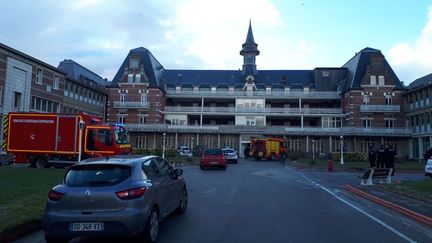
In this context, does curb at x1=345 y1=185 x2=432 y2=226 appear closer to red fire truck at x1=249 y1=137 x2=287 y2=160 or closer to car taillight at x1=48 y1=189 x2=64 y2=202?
car taillight at x1=48 y1=189 x2=64 y2=202

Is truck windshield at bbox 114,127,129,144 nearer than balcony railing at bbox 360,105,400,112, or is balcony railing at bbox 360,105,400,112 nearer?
truck windshield at bbox 114,127,129,144

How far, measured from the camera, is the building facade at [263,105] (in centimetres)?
6694

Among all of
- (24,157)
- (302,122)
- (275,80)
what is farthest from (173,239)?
(275,80)

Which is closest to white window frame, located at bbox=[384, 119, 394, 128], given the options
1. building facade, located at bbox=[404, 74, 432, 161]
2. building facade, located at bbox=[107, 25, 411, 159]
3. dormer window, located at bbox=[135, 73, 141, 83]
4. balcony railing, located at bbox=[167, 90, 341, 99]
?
building facade, located at bbox=[107, 25, 411, 159]

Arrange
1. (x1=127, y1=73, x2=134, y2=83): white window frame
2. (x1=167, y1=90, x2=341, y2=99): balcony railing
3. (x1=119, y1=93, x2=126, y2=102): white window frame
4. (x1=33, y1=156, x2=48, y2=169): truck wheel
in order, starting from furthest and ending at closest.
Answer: (x1=167, y1=90, x2=341, y2=99): balcony railing < (x1=119, y1=93, x2=126, y2=102): white window frame < (x1=127, y1=73, x2=134, y2=83): white window frame < (x1=33, y1=156, x2=48, y2=169): truck wheel

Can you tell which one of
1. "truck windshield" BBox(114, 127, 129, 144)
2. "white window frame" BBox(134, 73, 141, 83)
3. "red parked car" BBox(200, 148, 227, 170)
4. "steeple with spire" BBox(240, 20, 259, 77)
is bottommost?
"red parked car" BBox(200, 148, 227, 170)

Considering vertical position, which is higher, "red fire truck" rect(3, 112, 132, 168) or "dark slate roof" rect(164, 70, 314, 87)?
Answer: "dark slate roof" rect(164, 70, 314, 87)

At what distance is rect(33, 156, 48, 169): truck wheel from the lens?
26594 millimetres

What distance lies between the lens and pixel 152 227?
7.70 m

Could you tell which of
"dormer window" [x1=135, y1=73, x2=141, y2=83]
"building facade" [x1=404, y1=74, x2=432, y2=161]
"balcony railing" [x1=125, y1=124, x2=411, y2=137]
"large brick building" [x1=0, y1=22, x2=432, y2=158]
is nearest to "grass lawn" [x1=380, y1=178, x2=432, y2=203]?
"building facade" [x1=404, y1=74, x2=432, y2=161]

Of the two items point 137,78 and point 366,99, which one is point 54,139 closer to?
point 137,78

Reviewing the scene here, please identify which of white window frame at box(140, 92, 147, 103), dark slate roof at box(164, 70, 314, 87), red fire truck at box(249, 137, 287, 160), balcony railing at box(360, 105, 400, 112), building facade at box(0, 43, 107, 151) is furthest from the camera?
dark slate roof at box(164, 70, 314, 87)

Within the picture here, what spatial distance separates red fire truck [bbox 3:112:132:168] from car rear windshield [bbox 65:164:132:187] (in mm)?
19276

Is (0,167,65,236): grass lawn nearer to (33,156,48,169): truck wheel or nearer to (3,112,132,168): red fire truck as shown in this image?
(3,112,132,168): red fire truck
